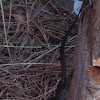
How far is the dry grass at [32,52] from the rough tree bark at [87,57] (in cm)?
48

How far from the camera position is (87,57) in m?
0.79

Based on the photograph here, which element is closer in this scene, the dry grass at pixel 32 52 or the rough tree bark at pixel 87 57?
the rough tree bark at pixel 87 57

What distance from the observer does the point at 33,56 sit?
1475 mm

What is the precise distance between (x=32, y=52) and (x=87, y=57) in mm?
784

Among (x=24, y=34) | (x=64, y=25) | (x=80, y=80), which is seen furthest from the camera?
(x=64, y=25)

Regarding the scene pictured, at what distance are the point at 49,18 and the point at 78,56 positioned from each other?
37.1 inches

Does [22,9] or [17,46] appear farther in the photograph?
[22,9]

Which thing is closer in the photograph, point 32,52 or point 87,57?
point 87,57

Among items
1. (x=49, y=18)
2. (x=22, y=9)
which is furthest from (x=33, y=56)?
(x=22, y=9)

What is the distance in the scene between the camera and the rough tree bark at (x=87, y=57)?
2.43 ft

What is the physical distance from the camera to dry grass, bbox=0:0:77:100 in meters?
1.30

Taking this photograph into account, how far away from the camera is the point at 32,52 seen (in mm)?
1493

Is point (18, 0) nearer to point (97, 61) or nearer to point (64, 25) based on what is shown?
point (64, 25)

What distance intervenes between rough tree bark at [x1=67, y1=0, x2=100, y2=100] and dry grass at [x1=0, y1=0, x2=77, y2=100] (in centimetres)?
48
